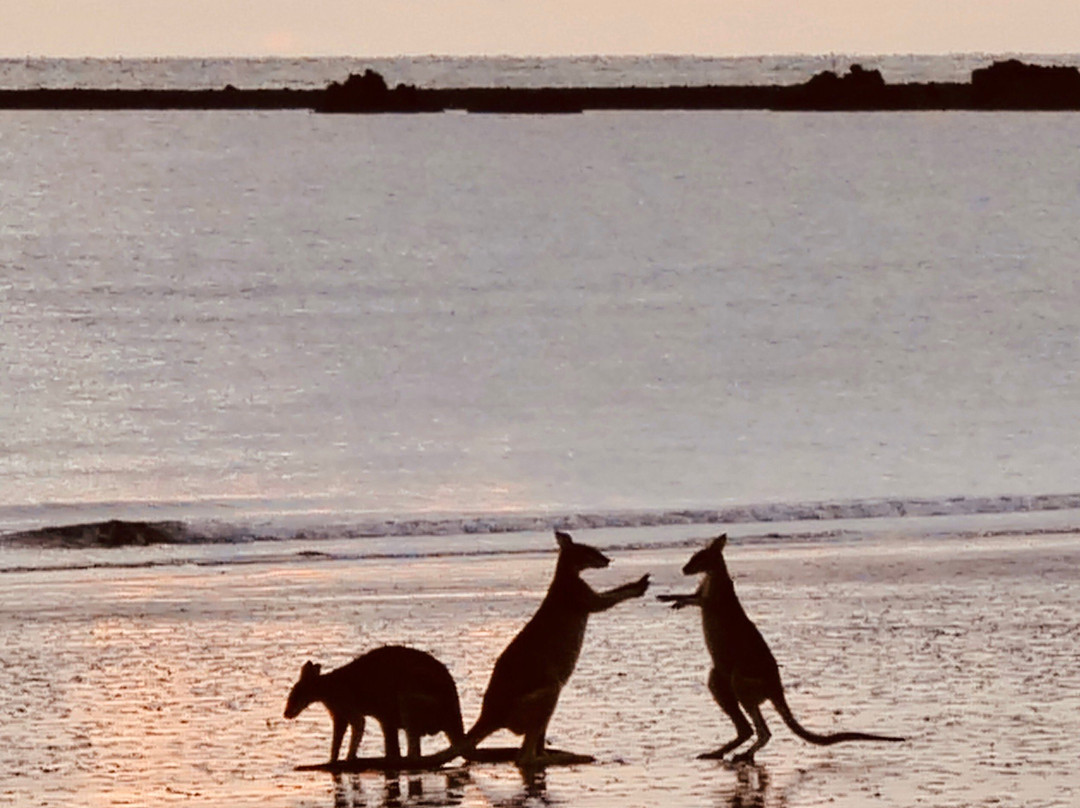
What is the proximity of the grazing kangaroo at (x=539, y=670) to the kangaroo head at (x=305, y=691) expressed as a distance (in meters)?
0.56

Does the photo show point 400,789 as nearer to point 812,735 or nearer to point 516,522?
point 812,735

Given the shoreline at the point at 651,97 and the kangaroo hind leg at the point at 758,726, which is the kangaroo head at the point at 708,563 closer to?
the kangaroo hind leg at the point at 758,726

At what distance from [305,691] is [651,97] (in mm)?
107939

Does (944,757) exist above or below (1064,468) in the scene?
above

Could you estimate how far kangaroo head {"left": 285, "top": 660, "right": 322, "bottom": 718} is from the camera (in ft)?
28.5

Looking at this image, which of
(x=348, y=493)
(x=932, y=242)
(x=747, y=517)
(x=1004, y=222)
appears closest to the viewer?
(x=747, y=517)

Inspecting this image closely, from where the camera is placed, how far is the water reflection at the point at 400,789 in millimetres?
7910

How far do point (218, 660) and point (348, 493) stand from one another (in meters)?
9.59

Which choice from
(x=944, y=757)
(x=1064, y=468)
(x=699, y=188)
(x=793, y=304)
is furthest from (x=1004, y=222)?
(x=944, y=757)

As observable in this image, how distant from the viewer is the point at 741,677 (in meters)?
8.76

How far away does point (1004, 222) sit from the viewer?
63.0m

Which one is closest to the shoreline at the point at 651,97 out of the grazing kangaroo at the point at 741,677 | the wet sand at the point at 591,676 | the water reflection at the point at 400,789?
the wet sand at the point at 591,676

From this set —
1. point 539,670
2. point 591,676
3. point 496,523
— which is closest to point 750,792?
point 539,670

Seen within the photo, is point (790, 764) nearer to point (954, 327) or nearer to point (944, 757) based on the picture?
point (944, 757)
